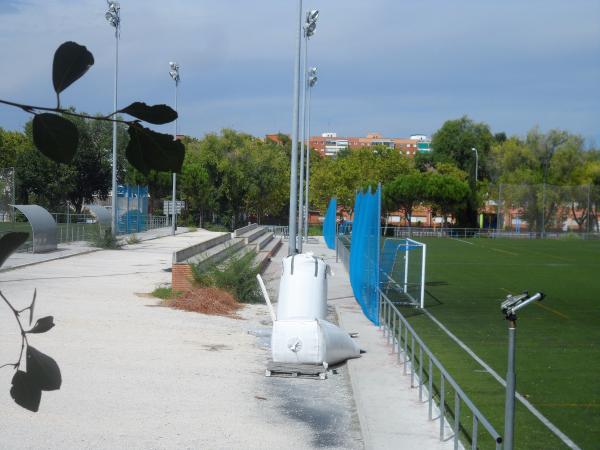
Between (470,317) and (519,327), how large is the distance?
1.51 m

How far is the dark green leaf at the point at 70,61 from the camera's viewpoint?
1.06 metres

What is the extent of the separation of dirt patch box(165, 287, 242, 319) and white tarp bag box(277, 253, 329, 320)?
12.1 feet

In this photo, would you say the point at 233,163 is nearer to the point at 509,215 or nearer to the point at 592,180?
the point at 509,215

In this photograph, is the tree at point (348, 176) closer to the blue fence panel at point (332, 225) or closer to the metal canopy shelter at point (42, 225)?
the blue fence panel at point (332, 225)

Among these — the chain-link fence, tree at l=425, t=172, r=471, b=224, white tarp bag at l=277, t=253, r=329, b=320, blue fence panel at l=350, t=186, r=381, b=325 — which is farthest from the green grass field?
the chain-link fence

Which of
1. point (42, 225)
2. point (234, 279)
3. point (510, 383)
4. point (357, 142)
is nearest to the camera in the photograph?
point (510, 383)

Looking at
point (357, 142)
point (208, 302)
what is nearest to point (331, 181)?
point (208, 302)

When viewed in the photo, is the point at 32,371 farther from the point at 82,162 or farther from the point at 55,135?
the point at 82,162

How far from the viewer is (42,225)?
102 ft

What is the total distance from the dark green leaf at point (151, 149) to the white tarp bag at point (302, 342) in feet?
36.4

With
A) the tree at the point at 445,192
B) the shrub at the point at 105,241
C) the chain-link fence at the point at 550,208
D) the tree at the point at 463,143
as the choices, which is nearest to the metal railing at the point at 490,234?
the chain-link fence at the point at 550,208

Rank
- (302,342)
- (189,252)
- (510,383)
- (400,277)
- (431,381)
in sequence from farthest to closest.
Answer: (400,277)
(189,252)
(302,342)
(431,381)
(510,383)

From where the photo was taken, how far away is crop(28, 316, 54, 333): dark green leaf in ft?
3.74

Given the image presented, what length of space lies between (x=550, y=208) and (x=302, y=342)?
60363mm
